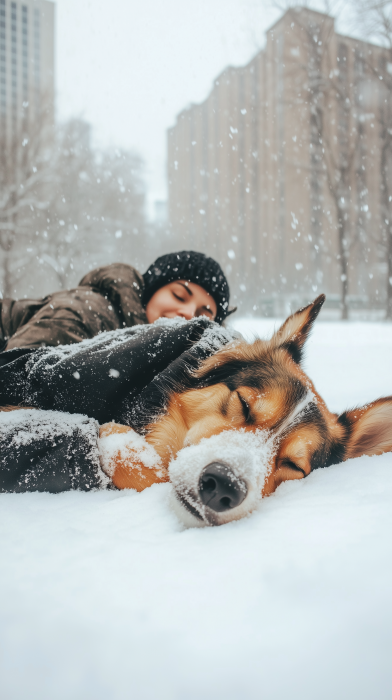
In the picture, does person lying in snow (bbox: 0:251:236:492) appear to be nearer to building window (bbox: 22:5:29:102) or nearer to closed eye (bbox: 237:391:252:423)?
closed eye (bbox: 237:391:252:423)

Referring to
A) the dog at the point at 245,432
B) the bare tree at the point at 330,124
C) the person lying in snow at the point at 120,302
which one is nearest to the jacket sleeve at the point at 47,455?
the dog at the point at 245,432

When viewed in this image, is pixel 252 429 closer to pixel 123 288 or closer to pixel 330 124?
pixel 123 288

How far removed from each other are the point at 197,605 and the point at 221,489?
1.65 feet

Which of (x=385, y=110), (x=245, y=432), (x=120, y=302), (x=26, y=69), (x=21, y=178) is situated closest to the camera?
(x=245, y=432)

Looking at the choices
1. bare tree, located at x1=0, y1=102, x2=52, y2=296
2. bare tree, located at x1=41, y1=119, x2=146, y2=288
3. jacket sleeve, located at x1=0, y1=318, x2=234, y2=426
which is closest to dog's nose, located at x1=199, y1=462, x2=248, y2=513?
jacket sleeve, located at x1=0, y1=318, x2=234, y2=426

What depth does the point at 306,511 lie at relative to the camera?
1.31 m

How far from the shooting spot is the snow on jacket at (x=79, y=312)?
243 centimetres

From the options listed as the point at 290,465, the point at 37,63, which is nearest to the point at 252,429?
the point at 290,465

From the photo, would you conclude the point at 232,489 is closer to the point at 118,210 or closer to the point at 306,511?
the point at 306,511

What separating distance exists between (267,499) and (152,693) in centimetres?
101

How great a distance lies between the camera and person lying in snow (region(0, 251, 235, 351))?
8.34 ft

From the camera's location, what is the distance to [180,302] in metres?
3.35

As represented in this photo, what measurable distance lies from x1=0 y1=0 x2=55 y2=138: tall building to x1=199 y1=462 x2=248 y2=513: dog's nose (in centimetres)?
1471

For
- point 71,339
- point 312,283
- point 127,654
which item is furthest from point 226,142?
point 127,654
